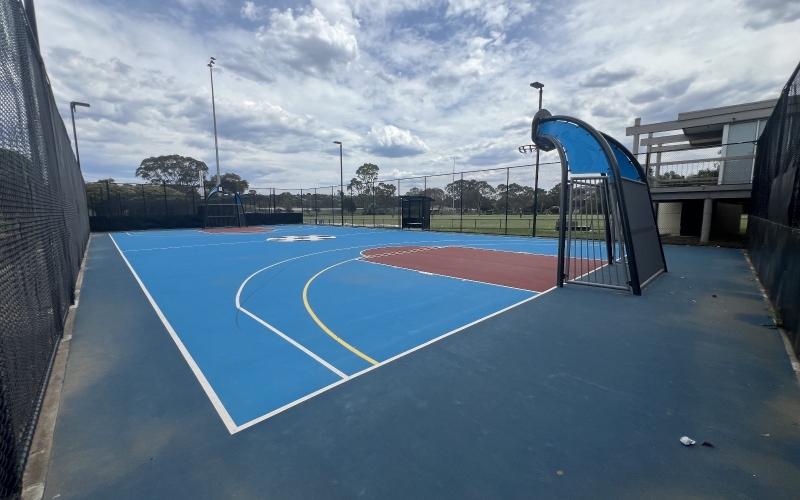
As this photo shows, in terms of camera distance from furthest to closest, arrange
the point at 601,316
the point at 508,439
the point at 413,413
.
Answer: the point at 601,316, the point at 413,413, the point at 508,439

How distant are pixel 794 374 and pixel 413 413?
14.8 feet

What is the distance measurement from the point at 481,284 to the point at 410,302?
2401 mm

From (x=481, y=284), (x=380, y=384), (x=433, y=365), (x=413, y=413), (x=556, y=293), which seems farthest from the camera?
(x=481, y=284)

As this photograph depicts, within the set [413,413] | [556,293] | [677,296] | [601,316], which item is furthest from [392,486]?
[677,296]

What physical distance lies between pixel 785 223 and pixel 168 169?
3253 inches

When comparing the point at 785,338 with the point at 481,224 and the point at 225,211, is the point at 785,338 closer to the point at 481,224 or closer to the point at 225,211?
the point at 481,224

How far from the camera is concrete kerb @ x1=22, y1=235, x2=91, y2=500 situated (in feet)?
8.48

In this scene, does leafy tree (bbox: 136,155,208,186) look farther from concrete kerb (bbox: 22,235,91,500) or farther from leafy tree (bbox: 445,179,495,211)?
concrete kerb (bbox: 22,235,91,500)

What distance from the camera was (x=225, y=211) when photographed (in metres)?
35.2

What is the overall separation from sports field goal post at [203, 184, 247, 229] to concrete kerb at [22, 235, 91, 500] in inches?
1207

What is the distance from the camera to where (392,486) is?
255cm

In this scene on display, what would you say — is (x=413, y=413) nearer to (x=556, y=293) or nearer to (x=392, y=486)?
(x=392, y=486)

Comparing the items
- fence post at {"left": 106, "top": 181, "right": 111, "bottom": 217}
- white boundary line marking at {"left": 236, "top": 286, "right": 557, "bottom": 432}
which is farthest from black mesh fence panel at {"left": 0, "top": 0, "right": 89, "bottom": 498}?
fence post at {"left": 106, "top": 181, "right": 111, "bottom": 217}

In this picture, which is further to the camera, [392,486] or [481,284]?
[481,284]
